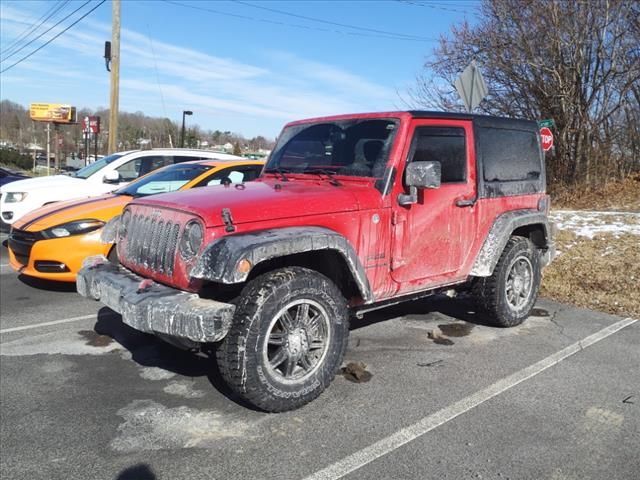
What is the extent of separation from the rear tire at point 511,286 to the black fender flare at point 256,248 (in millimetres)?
2041

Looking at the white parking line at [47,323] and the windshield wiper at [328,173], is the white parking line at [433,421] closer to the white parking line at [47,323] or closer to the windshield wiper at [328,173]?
the windshield wiper at [328,173]

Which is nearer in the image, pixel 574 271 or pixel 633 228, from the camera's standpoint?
pixel 574 271

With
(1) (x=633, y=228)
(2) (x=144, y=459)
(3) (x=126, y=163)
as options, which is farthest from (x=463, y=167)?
(1) (x=633, y=228)

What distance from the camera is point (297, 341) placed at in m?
3.55

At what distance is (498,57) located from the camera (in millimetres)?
17875

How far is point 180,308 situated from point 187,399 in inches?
34.0

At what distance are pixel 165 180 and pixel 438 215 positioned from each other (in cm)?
429

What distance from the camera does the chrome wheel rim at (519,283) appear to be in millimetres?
5348

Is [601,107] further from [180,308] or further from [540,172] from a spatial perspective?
[180,308]

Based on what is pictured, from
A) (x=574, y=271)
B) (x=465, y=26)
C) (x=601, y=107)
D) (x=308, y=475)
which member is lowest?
(x=308, y=475)

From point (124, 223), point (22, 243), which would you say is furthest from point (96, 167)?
point (124, 223)

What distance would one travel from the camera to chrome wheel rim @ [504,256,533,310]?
5.35m

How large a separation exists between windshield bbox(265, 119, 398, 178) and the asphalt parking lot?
1.57 metres

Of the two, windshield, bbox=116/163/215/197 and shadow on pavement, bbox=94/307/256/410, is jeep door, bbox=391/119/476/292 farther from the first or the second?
windshield, bbox=116/163/215/197
